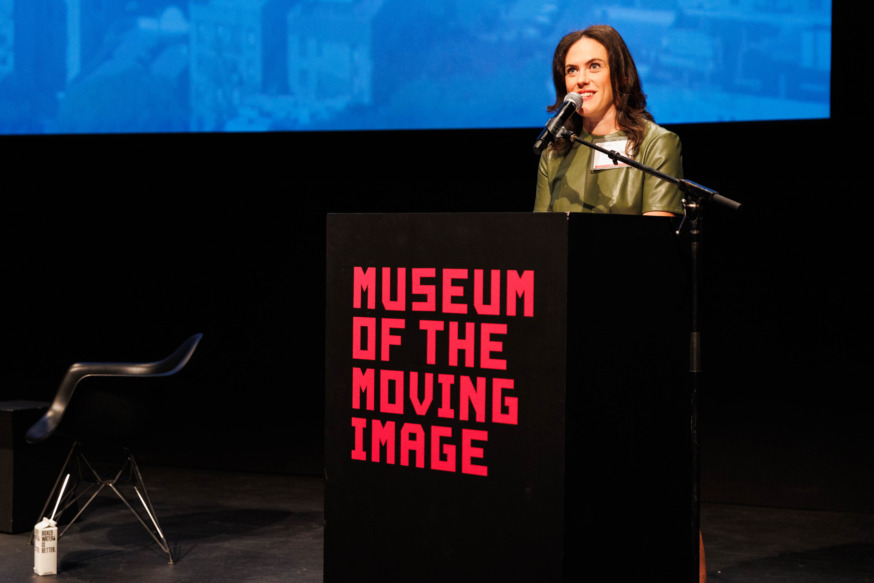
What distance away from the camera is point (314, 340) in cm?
528

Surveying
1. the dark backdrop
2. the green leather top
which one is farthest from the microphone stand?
the dark backdrop

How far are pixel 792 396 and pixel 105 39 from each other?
3.54 m

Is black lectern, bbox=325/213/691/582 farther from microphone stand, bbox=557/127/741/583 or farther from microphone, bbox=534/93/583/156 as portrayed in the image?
microphone, bbox=534/93/583/156

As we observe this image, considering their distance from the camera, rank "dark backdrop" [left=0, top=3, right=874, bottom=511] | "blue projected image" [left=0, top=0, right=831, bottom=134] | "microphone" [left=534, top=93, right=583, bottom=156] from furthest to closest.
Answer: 1. "dark backdrop" [left=0, top=3, right=874, bottom=511]
2. "blue projected image" [left=0, top=0, right=831, bottom=134]
3. "microphone" [left=534, top=93, right=583, bottom=156]

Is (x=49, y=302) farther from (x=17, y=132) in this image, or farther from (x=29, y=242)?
(x=17, y=132)

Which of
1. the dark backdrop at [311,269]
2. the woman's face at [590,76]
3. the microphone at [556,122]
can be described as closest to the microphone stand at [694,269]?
the microphone at [556,122]

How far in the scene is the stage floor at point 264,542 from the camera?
143 inches

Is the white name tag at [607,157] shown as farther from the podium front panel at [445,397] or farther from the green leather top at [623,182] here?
the podium front panel at [445,397]

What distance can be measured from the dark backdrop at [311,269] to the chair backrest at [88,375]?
11 cm

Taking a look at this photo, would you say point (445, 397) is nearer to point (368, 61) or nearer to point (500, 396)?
point (500, 396)

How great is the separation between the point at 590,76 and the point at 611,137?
5.8 inches

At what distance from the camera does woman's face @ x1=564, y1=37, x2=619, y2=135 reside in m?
2.47

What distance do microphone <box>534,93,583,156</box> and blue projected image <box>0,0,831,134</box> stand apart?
217cm

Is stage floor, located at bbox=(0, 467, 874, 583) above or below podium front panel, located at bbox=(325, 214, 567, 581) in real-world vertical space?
below
